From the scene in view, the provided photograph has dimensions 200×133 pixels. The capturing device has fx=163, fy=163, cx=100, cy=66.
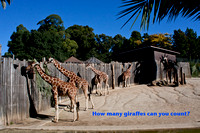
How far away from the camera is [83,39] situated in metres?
54.7

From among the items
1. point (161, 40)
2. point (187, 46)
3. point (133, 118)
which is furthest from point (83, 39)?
point (133, 118)

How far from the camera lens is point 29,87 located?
639 cm

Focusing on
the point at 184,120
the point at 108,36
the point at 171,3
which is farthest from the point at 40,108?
the point at 108,36

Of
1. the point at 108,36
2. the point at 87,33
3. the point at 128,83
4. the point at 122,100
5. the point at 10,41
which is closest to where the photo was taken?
the point at 122,100

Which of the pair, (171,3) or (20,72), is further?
(20,72)

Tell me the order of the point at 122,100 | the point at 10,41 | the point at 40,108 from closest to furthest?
the point at 40,108
the point at 122,100
the point at 10,41

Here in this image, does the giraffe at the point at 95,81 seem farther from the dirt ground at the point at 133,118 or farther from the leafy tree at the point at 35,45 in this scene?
the leafy tree at the point at 35,45

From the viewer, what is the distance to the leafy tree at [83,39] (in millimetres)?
54938

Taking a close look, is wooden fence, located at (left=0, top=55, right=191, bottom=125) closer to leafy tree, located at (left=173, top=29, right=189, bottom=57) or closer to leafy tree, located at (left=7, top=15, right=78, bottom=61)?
leafy tree, located at (left=7, top=15, right=78, bottom=61)

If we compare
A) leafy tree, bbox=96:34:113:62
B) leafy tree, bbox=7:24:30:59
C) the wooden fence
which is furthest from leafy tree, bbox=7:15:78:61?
the wooden fence

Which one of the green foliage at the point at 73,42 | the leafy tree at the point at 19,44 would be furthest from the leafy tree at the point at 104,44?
the leafy tree at the point at 19,44

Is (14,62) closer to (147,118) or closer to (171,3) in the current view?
(147,118)

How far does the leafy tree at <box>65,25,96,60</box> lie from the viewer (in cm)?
5494

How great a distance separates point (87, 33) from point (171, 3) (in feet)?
189
